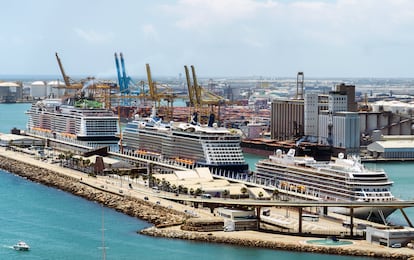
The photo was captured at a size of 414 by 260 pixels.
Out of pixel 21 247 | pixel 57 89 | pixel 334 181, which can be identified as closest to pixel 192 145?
pixel 334 181

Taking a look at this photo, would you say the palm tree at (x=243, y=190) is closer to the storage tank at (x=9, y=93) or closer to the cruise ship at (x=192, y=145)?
the cruise ship at (x=192, y=145)

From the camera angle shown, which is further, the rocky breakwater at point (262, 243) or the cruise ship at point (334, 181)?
the cruise ship at point (334, 181)

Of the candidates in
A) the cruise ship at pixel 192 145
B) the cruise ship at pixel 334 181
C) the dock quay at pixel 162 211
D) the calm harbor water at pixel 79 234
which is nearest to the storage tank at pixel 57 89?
the cruise ship at pixel 192 145

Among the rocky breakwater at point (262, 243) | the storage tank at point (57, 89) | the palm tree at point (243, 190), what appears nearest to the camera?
the rocky breakwater at point (262, 243)

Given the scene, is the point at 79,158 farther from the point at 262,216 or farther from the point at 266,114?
the point at 266,114

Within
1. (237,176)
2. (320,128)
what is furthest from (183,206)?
(320,128)

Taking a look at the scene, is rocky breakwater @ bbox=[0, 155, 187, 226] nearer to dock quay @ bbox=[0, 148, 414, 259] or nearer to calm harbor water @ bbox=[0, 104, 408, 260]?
dock quay @ bbox=[0, 148, 414, 259]
